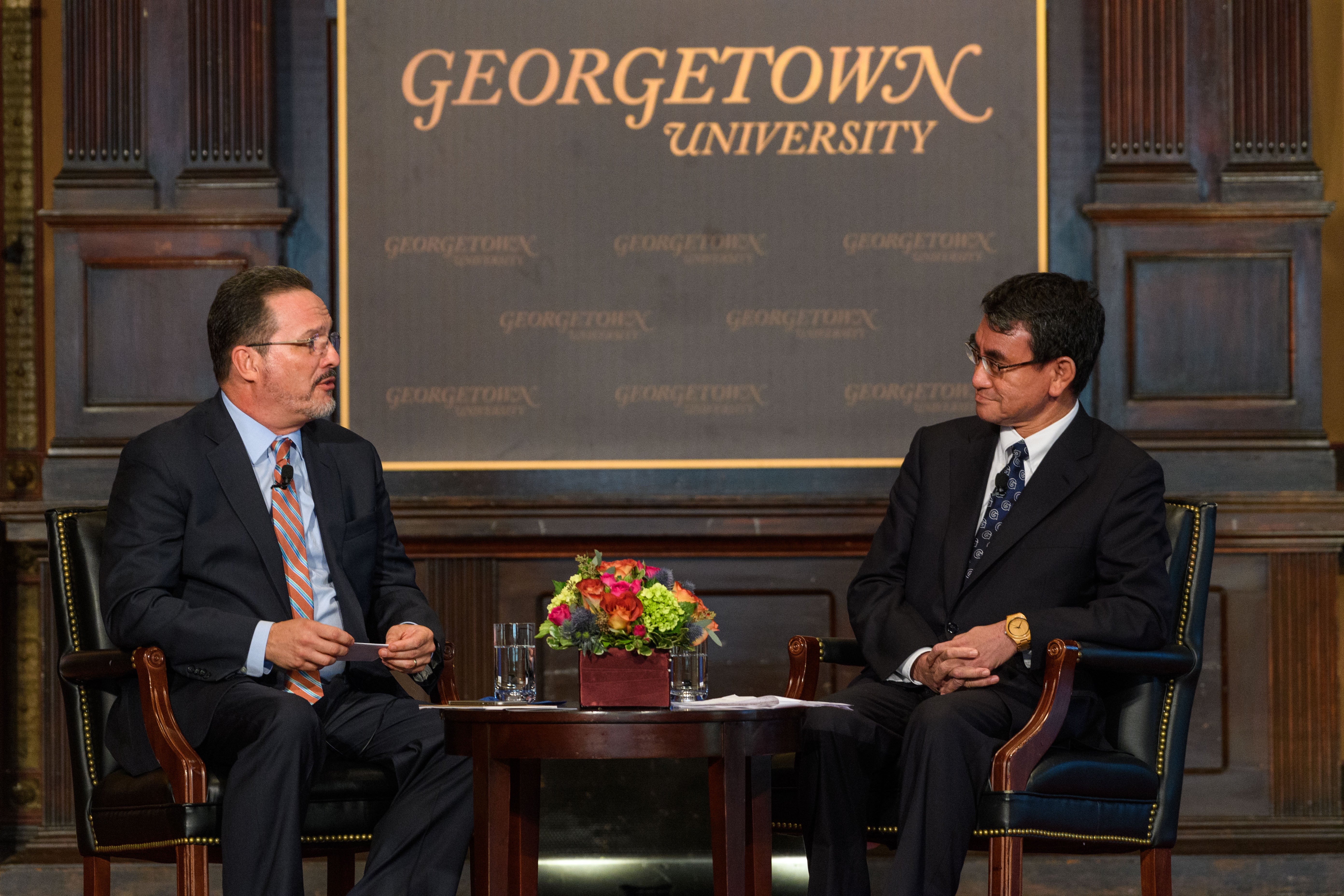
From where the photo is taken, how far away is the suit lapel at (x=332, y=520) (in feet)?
11.1

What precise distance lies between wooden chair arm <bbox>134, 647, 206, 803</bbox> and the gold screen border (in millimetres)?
1607

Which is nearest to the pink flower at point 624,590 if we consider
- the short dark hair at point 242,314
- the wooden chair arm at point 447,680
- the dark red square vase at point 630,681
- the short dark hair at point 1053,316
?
the dark red square vase at point 630,681

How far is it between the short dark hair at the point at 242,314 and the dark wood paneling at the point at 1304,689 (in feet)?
9.88

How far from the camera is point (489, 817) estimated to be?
288 centimetres

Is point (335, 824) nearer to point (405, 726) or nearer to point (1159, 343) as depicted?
point (405, 726)

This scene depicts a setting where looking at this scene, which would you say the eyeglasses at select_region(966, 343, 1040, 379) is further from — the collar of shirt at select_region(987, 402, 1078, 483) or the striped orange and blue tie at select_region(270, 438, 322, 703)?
the striped orange and blue tie at select_region(270, 438, 322, 703)

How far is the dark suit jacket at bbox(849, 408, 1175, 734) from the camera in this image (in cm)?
324

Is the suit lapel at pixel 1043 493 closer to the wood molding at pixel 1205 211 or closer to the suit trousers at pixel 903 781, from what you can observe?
the suit trousers at pixel 903 781

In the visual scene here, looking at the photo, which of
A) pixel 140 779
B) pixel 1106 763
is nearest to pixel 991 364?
pixel 1106 763

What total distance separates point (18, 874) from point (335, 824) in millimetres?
1878

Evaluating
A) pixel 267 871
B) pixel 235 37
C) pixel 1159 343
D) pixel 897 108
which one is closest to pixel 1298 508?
pixel 1159 343

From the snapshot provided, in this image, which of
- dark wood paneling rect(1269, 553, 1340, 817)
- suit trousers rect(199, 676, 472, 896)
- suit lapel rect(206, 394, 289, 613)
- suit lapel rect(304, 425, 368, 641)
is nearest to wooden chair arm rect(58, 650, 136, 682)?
suit trousers rect(199, 676, 472, 896)

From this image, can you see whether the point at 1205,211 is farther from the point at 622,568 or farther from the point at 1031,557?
the point at 622,568

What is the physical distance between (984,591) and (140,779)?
1872 mm
